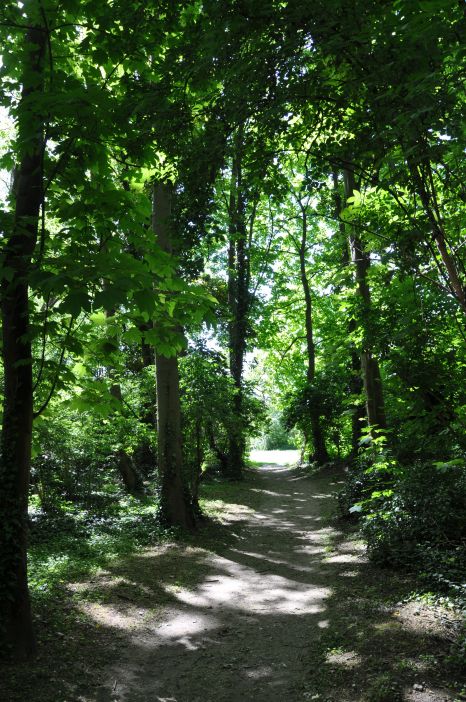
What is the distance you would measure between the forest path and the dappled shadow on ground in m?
0.02

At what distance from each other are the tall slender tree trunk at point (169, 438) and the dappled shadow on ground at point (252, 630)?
1.20 metres

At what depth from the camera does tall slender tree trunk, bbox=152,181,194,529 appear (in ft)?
34.6

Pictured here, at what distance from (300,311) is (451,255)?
24279mm

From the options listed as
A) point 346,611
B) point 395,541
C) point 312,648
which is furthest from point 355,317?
point 312,648

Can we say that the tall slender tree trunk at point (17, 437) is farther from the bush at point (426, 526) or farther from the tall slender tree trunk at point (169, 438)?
the tall slender tree trunk at point (169, 438)

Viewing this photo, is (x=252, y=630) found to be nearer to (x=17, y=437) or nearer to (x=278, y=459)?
(x=17, y=437)

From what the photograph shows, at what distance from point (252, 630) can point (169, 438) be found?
5.36 meters

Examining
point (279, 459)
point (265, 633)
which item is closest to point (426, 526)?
point (265, 633)

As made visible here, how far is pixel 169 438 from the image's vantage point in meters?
10.8

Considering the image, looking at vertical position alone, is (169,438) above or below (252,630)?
above

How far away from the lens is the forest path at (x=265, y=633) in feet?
14.2

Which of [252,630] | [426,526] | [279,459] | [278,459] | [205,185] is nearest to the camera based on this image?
[205,185]

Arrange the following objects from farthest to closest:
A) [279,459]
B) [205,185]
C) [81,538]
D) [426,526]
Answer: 1. [279,459]
2. [81,538]
3. [426,526]
4. [205,185]

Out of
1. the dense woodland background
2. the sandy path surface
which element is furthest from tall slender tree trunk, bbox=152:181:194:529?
the sandy path surface
